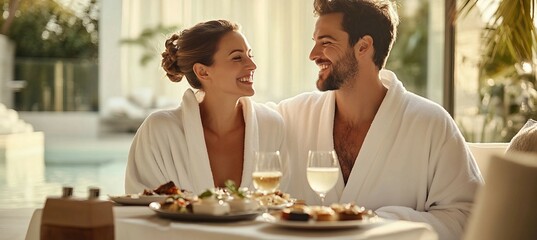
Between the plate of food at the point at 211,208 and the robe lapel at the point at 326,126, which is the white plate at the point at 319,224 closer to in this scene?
the plate of food at the point at 211,208

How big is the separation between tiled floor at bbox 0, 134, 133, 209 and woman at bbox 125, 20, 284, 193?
425 cm

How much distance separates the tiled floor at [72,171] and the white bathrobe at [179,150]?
4.28 meters

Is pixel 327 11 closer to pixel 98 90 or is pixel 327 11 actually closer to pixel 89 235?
pixel 89 235

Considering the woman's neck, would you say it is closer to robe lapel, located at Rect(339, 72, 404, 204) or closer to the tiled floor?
robe lapel, located at Rect(339, 72, 404, 204)

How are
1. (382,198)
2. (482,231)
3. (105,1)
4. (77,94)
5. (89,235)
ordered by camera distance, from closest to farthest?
(89,235), (482,231), (382,198), (105,1), (77,94)

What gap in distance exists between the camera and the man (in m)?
3.54

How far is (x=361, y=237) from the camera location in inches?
93.1

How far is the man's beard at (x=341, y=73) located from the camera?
3.74 m

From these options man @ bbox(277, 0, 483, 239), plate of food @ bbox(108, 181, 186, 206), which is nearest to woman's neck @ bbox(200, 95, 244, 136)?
man @ bbox(277, 0, 483, 239)

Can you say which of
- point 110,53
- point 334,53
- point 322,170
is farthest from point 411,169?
point 110,53

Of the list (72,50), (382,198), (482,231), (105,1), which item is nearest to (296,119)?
(382,198)

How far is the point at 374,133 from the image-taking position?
3656 mm

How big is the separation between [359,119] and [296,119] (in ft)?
0.80

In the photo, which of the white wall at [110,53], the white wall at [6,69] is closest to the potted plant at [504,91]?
the white wall at [110,53]
